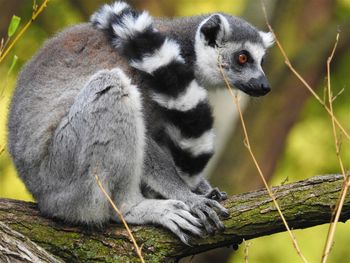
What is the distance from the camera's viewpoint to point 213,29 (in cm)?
676

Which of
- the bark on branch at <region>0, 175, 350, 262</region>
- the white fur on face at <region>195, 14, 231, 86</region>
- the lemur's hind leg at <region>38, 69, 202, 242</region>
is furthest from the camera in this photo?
the white fur on face at <region>195, 14, 231, 86</region>

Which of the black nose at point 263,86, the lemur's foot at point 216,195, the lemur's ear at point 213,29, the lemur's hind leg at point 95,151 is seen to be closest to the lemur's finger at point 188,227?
the lemur's foot at point 216,195

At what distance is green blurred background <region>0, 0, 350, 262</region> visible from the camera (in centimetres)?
1121

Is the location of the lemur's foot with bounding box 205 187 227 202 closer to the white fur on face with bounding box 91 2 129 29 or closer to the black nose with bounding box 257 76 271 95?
the black nose with bounding box 257 76 271 95

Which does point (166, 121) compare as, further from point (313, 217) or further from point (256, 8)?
point (256, 8)

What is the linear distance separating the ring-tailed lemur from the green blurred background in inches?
178

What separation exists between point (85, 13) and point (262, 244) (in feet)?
17.5

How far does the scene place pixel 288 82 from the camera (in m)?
11.8

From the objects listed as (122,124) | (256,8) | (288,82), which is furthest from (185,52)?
(288,82)

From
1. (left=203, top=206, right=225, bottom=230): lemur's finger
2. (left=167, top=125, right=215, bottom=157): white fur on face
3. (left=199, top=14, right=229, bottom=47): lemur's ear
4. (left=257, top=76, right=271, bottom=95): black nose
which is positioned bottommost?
(left=203, top=206, right=225, bottom=230): lemur's finger

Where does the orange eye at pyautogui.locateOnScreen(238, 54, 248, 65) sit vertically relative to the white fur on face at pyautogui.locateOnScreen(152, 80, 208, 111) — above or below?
above

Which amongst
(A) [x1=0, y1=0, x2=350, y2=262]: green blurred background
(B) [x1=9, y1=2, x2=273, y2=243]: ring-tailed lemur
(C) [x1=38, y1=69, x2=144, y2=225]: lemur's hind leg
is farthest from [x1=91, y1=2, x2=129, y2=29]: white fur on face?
(A) [x1=0, y1=0, x2=350, y2=262]: green blurred background

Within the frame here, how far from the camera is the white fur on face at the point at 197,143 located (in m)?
5.84

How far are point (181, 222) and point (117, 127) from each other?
85 cm
